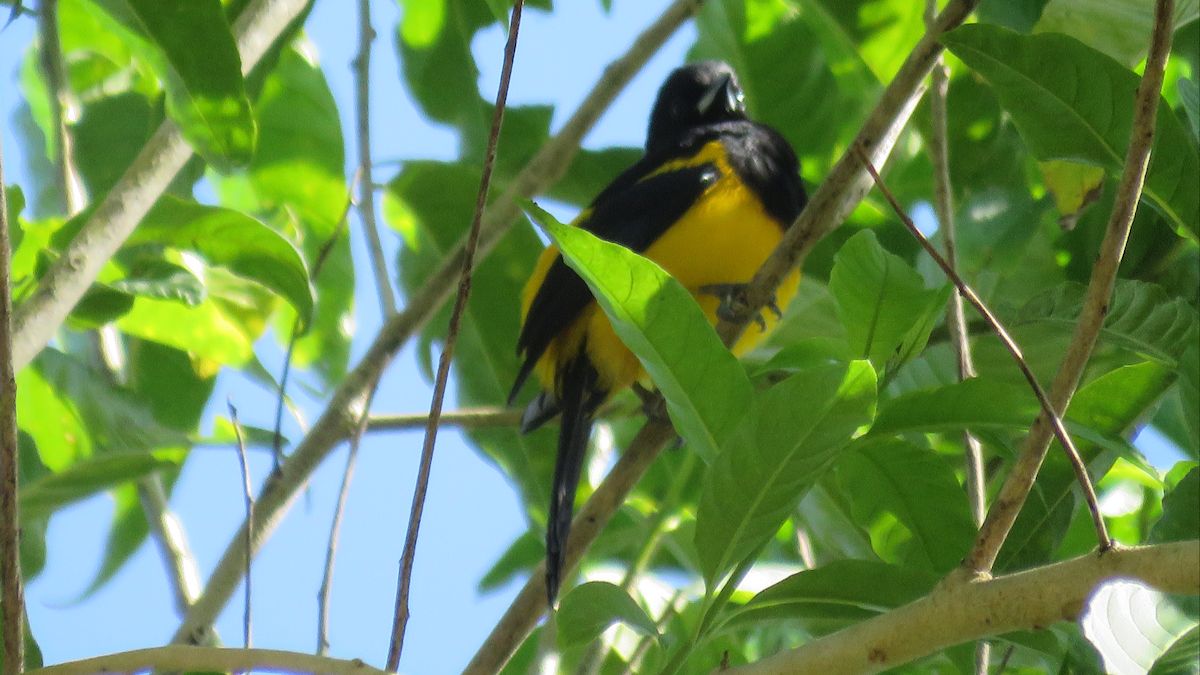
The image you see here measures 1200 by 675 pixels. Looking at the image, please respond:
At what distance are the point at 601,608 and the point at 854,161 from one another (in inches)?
28.1

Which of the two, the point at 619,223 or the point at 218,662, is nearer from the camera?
the point at 218,662

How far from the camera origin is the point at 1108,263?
1179mm

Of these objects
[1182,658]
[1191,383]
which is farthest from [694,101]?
[1182,658]

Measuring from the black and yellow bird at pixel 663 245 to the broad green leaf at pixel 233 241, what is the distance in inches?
26.7

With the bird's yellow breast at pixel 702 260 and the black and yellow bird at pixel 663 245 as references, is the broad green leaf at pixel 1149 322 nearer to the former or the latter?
the black and yellow bird at pixel 663 245

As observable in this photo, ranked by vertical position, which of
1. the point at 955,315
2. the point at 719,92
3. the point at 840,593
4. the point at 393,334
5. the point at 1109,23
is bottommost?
the point at 840,593

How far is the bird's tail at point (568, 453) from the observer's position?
79.5 inches

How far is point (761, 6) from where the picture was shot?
10.2 feet

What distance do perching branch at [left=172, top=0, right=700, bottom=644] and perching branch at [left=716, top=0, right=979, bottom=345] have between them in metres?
0.62

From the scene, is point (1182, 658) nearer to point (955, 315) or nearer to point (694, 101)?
point (955, 315)

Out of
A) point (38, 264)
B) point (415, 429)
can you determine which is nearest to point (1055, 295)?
point (415, 429)

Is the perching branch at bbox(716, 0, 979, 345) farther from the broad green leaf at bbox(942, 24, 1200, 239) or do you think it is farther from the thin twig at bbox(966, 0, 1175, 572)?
the thin twig at bbox(966, 0, 1175, 572)

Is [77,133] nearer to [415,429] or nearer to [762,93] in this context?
[415,429]

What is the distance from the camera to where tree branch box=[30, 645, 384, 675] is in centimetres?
118
